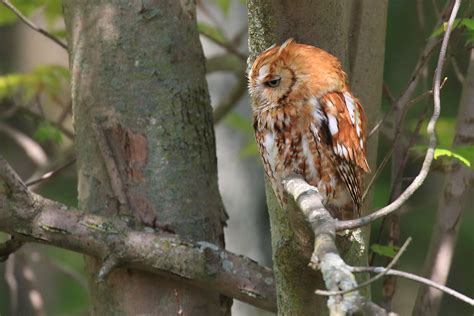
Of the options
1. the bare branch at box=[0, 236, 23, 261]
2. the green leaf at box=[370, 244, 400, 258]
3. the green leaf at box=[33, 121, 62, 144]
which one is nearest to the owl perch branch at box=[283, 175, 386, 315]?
the green leaf at box=[370, 244, 400, 258]

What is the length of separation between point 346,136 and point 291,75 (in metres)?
0.25

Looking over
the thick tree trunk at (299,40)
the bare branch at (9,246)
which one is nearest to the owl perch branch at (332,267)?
the thick tree trunk at (299,40)

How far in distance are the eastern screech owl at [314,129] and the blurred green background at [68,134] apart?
767mm

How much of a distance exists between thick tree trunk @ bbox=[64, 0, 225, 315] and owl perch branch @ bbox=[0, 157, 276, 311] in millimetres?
117

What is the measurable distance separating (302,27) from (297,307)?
784 mm

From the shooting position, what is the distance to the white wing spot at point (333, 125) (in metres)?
2.72

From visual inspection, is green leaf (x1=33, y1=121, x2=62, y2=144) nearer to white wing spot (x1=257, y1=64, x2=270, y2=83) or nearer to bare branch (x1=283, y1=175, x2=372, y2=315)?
white wing spot (x1=257, y1=64, x2=270, y2=83)

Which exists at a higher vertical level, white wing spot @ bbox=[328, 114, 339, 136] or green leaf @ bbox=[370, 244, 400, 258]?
white wing spot @ bbox=[328, 114, 339, 136]

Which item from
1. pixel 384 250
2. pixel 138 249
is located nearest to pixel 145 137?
pixel 138 249

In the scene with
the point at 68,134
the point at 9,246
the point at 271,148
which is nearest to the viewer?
the point at 271,148

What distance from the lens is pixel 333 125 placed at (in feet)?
8.95

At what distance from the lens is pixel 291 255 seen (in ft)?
7.81

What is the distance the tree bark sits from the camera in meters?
3.28

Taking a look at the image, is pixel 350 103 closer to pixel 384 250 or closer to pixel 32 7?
pixel 384 250
